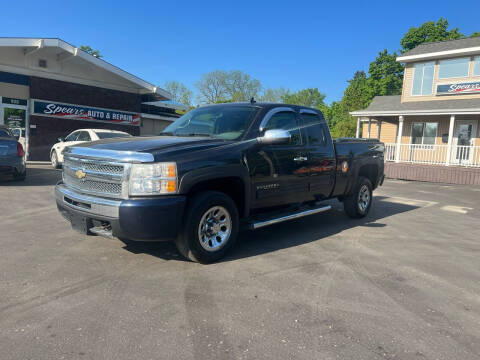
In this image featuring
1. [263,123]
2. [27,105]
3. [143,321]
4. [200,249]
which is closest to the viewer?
[143,321]

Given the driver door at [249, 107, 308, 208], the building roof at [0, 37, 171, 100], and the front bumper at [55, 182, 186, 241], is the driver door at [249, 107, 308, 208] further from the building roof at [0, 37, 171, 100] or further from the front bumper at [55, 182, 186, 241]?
the building roof at [0, 37, 171, 100]

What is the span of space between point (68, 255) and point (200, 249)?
169 centimetres

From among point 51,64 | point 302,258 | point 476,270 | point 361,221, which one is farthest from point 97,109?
point 476,270

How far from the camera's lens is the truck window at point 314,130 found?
5.76 metres

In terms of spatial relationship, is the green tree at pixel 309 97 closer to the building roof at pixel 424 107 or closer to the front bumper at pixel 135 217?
the building roof at pixel 424 107

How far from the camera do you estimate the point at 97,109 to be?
1933 centimetres

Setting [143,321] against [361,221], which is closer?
[143,321]

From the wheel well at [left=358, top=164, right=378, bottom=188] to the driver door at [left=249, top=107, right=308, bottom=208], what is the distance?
6.98 feet

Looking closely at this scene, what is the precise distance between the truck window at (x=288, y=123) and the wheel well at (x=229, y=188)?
3.59ft

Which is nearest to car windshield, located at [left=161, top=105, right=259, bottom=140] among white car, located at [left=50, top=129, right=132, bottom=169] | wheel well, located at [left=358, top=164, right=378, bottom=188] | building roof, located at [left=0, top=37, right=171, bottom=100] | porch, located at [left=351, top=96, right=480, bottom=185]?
wheel well, located at [left=358, top=164, right=378, bottom=188]

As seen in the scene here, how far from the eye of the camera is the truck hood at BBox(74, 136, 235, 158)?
3.83 metres

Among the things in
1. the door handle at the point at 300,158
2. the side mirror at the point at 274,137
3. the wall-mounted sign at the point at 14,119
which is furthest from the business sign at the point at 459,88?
the wall-mounted sign at the point at 14,119

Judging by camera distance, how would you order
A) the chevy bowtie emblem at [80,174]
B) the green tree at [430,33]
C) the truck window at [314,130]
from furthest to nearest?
the green tree at [430,33] → the truck window at [314,130] → the chevy bowtie emblem at [80,174]

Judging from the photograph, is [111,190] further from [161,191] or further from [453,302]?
[453,302]
